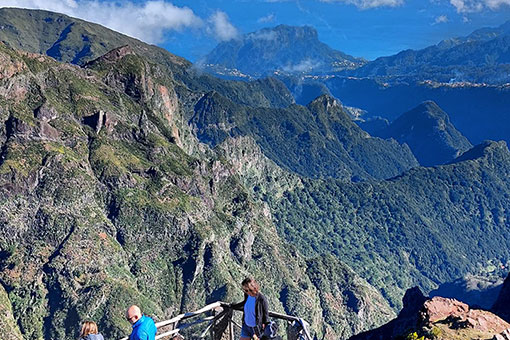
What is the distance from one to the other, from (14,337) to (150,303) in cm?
5099

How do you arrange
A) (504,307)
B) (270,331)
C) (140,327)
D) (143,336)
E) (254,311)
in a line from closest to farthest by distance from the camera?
(143,336) → (140,327) → (270,331) → (254,311) → (504,307)

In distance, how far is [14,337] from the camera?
152 m

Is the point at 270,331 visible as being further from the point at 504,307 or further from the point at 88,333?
the point at 504,307

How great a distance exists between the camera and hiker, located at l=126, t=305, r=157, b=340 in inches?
971

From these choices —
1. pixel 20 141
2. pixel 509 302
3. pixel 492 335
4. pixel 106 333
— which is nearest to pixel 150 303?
pixel 106 333

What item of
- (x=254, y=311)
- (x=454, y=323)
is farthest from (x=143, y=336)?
(x=454, y=323)

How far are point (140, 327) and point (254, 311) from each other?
5750mm

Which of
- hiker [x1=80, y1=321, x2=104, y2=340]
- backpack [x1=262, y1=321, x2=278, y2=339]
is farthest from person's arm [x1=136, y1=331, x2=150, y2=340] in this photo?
backpack [x1=262, y1=321, x2=278, y2=339]

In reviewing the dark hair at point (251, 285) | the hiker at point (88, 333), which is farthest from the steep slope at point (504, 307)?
the hiker at point (88, 333)

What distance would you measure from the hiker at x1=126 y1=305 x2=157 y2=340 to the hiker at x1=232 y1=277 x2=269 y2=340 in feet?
15.6

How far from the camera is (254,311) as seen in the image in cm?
2727

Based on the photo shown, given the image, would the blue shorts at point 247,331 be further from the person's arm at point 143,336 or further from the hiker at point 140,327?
the person's arm at point 143,336

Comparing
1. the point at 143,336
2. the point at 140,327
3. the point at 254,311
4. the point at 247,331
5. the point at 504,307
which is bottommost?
the point at 504,307

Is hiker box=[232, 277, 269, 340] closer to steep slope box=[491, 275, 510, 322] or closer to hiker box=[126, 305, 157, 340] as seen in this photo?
hiker box=[126, 305, 157, 340]
